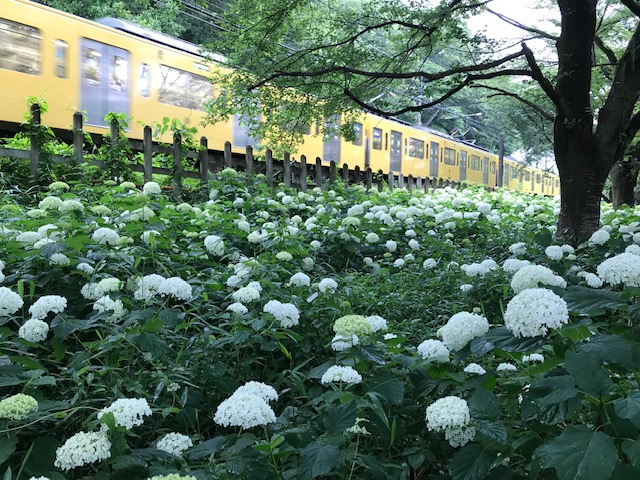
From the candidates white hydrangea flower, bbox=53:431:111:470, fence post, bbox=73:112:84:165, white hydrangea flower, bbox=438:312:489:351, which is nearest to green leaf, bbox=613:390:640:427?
white hydrangea flower, bbox=438:312:489:351

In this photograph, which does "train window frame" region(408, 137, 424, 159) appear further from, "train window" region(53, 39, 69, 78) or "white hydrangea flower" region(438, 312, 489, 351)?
"white hydrangea flower" region(438, 312, 489, 351)

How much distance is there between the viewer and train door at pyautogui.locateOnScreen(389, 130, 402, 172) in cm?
1919

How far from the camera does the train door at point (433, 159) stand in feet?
72.3

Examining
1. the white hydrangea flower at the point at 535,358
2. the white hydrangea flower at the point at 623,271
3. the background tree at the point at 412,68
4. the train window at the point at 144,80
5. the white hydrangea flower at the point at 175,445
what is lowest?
the white hydrangea flower at the point at 175,445

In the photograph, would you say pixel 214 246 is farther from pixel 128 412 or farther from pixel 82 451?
pixel 82 451

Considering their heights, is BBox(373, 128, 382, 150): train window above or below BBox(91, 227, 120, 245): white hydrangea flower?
above

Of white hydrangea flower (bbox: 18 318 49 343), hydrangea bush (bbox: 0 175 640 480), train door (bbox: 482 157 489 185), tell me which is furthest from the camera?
train door (bbox: 482 157 489 185)

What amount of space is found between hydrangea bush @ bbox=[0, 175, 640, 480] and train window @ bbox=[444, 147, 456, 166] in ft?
66.7

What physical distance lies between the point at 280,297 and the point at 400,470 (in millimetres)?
1312

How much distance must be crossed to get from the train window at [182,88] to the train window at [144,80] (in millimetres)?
292

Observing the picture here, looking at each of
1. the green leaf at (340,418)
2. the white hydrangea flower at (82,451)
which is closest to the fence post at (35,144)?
the white hydrangea flower at (82,451)

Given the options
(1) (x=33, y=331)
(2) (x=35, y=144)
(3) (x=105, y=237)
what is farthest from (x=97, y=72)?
(1) (x=33, y=331)

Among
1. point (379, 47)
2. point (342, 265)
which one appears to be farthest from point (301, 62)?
point (342, 265)

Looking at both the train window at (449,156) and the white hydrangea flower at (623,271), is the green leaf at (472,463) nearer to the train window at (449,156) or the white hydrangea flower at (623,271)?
the white hydrangea flower at (623,271)
